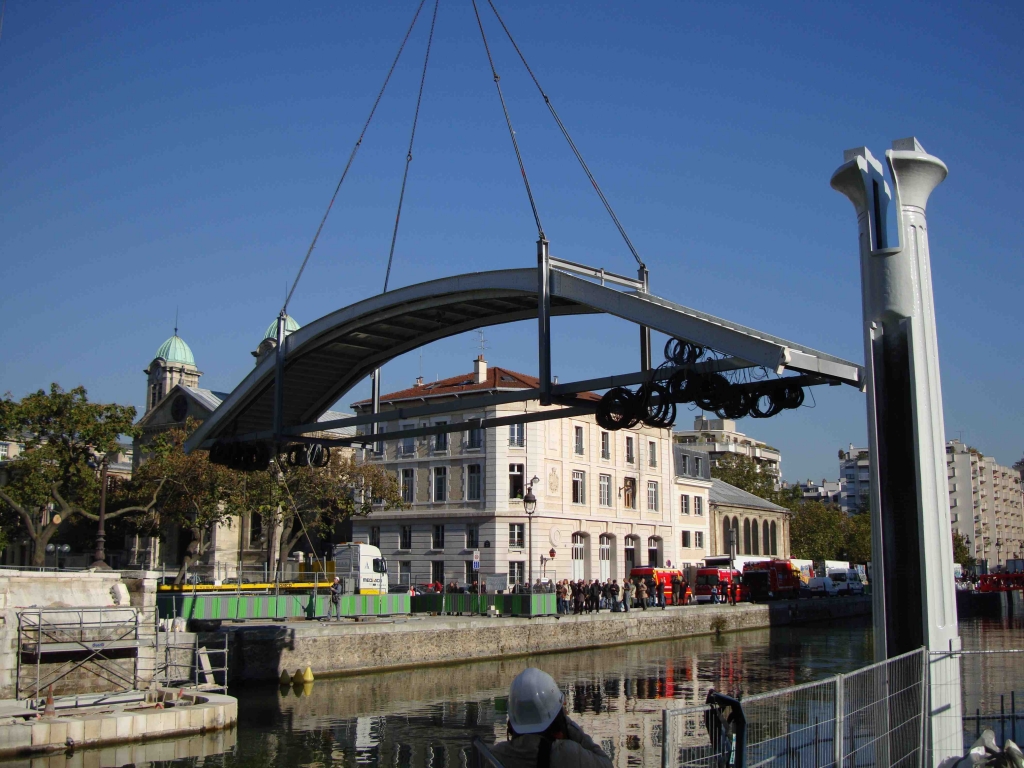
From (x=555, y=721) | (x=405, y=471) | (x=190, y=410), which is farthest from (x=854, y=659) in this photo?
(x=190, y=410)

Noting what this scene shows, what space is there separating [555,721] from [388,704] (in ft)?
71.2

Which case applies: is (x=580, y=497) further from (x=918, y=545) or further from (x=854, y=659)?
(x=918, y=545)

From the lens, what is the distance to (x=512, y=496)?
5447 cm

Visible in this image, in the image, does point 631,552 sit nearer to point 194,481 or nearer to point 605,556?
point 605,556

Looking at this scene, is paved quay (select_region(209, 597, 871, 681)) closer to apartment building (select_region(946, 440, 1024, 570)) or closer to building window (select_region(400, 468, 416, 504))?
building window (select_region(400, 468, 416, 504))

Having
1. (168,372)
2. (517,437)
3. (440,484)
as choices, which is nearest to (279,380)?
(517,437)

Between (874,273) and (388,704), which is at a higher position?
(874,273)

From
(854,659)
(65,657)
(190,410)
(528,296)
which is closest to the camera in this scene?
(528,296)

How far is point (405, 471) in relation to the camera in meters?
58.2

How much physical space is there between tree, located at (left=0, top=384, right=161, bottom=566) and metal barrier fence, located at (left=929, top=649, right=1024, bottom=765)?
3346 centimetres

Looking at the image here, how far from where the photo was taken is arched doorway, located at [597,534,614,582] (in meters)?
58.8

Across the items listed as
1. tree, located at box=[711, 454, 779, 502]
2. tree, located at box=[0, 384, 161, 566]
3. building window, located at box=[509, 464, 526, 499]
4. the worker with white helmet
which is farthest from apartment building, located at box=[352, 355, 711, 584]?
the worker with white helmet

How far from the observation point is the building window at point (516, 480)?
179 ft

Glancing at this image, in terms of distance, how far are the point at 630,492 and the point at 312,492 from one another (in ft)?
67.6
